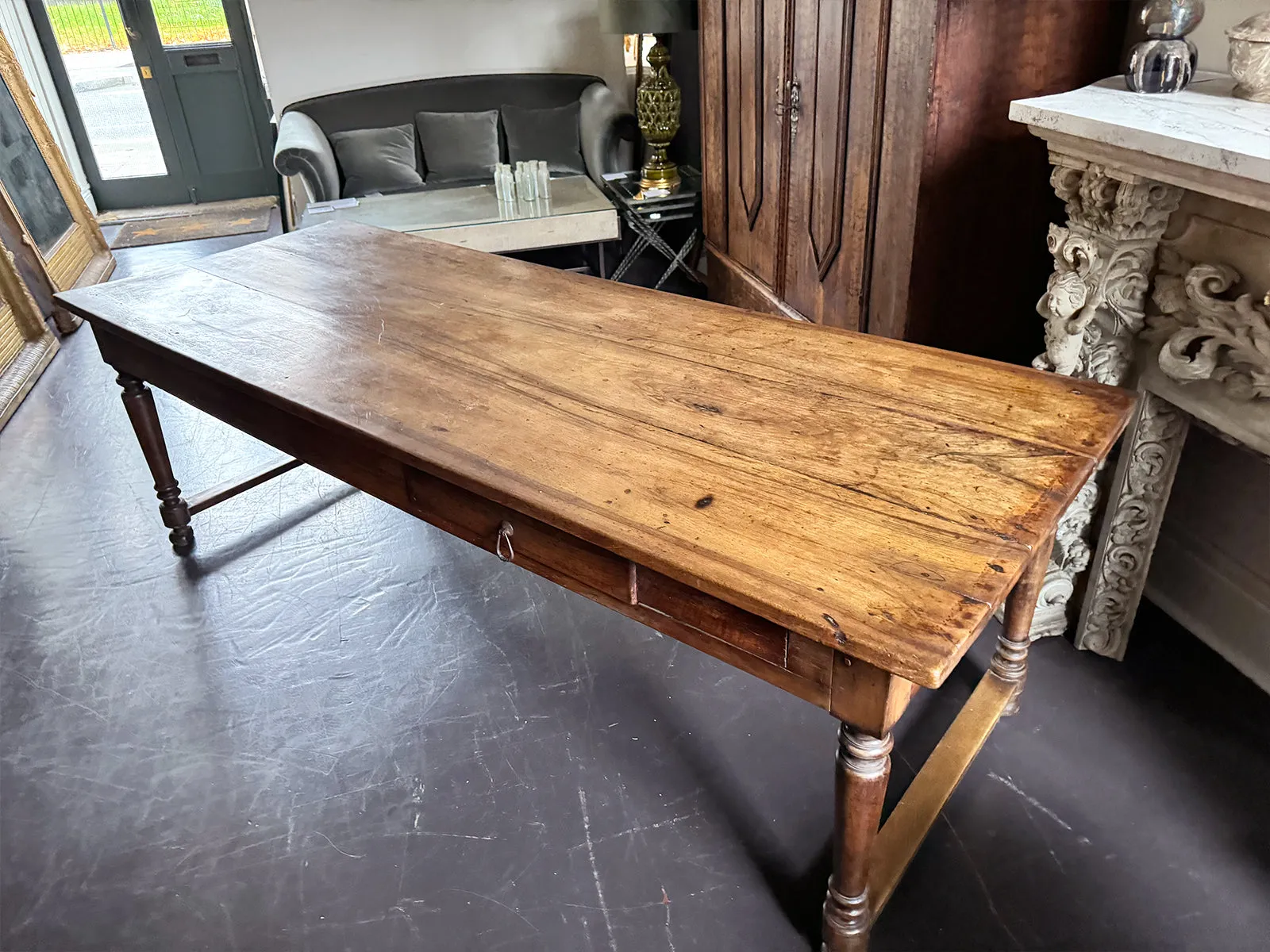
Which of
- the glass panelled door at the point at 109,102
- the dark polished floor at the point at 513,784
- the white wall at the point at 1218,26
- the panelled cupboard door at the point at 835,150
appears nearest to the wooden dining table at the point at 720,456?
the dark polished floor at the point at 513,784

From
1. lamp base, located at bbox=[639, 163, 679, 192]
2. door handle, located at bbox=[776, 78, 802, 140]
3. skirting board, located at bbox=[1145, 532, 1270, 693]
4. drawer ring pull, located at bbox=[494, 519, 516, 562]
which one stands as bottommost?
skirting board, located at bbox=[1145, 532, 1270, 693]

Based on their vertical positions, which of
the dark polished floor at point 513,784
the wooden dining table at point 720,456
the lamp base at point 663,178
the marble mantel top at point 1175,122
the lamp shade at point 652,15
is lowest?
the dark polished floor at point 513,784

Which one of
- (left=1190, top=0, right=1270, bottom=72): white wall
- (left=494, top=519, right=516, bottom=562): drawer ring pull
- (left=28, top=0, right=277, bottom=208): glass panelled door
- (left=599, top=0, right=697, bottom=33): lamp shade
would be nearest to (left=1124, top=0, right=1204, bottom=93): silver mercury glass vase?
(left=1190, top=0, right=1270, bottom=72): white wall

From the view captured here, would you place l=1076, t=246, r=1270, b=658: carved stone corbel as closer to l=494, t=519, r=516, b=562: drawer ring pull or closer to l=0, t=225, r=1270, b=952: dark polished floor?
l=0, t=225, r=1270, b=952: dark polished floor

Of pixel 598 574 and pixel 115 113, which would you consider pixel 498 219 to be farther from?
pixel 115 113

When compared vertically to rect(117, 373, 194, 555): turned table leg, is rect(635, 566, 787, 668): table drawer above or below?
above

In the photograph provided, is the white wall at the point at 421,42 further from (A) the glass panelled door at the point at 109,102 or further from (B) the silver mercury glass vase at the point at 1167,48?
(B) the silver mercury glass vase at the point at 1167,48

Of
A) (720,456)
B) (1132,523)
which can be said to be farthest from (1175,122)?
(720,456)

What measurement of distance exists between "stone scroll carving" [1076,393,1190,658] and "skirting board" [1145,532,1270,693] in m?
0.20

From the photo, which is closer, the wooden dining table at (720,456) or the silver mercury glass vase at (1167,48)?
the wooden dining table at (720,456)

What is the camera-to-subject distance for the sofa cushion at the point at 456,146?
482 cm

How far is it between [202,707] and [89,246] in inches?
153

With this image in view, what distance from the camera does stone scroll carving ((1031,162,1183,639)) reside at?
1495mm

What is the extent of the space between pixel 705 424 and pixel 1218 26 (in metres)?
1.34
